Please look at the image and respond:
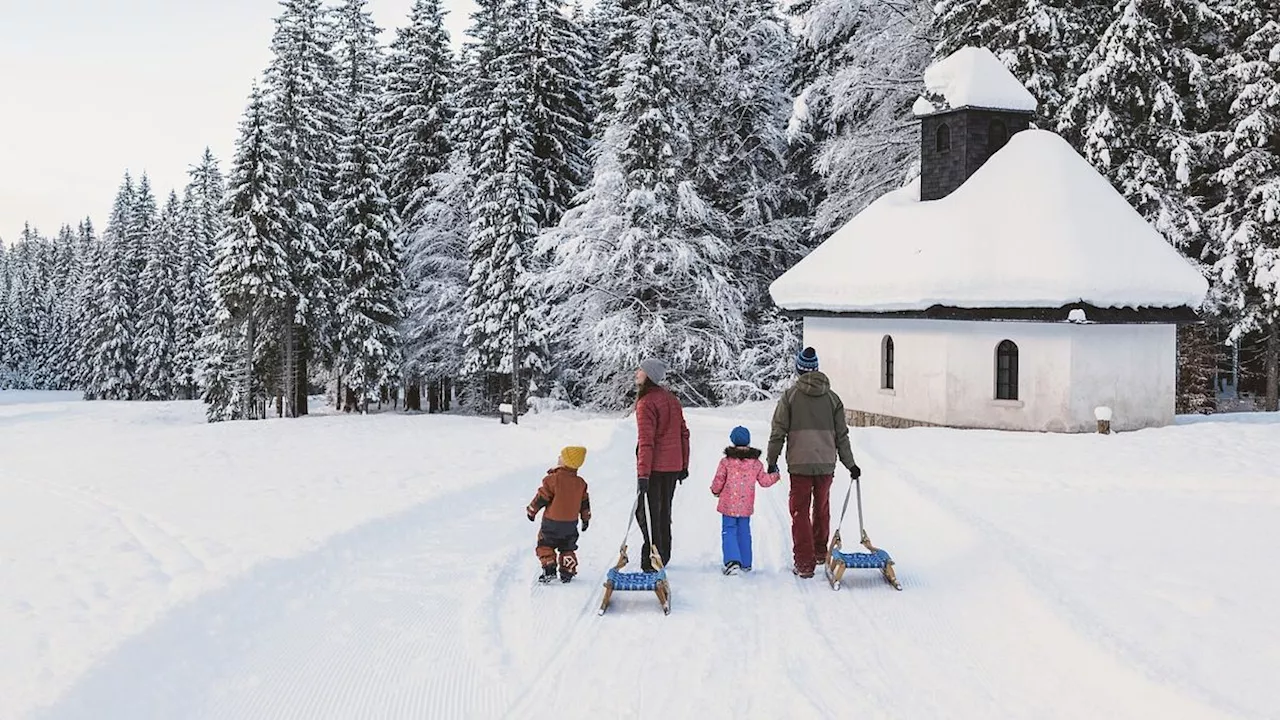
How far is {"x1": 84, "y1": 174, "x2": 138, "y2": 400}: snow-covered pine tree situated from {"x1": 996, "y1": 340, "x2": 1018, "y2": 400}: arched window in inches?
2014

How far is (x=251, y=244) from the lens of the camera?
32500mm

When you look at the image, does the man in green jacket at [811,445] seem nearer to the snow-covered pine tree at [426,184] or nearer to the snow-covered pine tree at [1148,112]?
the snow-covered pine tree at [1148,112]

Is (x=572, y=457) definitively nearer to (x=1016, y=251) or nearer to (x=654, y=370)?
(x=654, y=370)

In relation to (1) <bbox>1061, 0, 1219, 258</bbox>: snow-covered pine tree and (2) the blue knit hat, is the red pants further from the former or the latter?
(1) <bbox>1061, 0, 1219, 258</bbox>: snow-covered pine tree

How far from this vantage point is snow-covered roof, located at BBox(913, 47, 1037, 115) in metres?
22.6

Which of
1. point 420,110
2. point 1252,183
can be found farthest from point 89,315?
point 1252,183

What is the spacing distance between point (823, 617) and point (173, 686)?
13.5 ft

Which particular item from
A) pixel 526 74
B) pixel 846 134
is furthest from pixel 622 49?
pixel 846 134

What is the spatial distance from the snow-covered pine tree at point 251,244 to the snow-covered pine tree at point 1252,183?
28.0 m

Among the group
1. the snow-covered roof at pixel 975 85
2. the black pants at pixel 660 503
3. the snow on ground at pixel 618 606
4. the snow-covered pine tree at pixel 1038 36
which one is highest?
the snow-covered pine tree at pixel 1038 36

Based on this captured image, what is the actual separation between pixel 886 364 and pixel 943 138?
6.06m

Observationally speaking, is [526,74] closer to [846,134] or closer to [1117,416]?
[846,134]

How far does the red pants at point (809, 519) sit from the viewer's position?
7.98 metres

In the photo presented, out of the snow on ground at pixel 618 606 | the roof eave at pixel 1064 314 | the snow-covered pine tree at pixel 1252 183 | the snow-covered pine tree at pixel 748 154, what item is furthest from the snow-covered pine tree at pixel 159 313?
the snow-covered pine tree at pixel 1252 183
